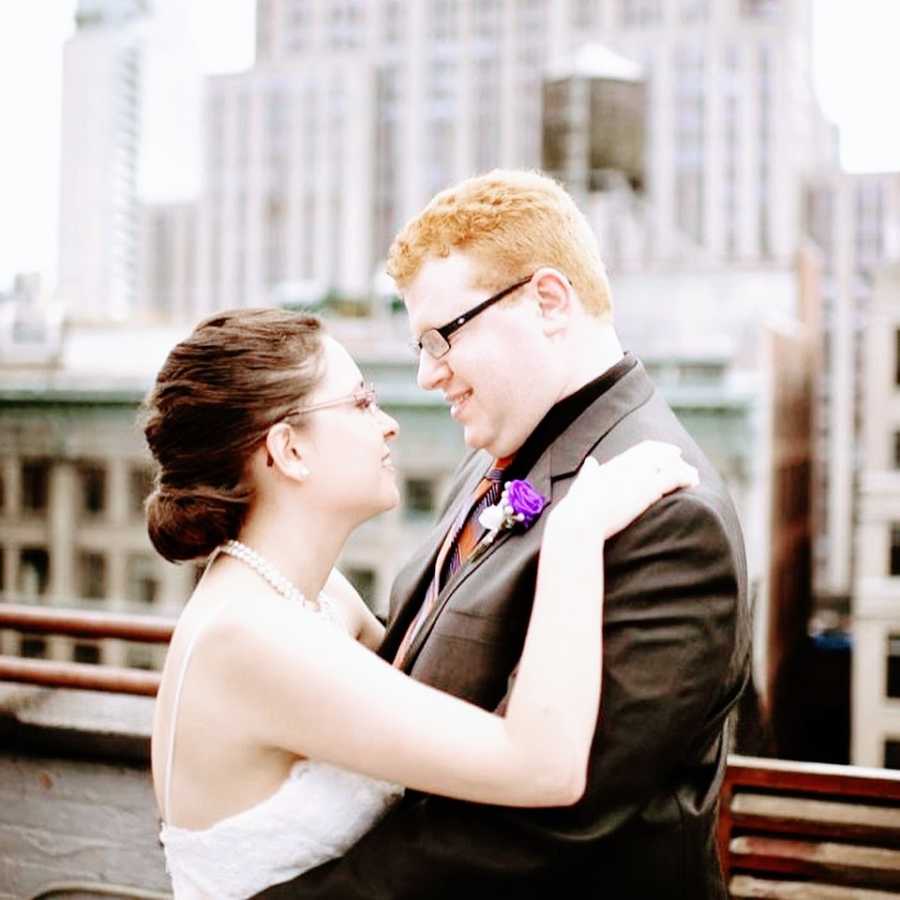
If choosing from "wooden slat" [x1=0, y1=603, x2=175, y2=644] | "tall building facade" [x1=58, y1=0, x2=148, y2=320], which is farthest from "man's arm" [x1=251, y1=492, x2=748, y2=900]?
"tall building facade" [x1=58, y1=0, x2=148, y2=320]

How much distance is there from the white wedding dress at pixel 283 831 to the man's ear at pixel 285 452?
15.3 inches

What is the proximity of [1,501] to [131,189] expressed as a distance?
131 m

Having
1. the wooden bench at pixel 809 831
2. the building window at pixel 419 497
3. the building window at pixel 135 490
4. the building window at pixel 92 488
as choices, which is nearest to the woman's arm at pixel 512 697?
the wooden bench at pixel 809 831

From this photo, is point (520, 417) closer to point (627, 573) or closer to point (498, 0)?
point (627, 573)

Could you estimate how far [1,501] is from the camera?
1869 inches

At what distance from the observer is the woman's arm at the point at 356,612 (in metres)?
2.84

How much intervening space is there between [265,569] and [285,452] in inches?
9.4

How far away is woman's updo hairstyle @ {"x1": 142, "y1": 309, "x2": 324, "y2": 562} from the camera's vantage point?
7.67 feet

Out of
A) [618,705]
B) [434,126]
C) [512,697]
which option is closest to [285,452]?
[512,697]

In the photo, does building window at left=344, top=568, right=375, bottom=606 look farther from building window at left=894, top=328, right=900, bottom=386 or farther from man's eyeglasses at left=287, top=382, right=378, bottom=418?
man's eyeglasses at left=287, top=382, right=378, bottom=418

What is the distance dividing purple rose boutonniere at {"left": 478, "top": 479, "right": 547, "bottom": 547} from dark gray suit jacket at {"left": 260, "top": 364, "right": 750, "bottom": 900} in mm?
30

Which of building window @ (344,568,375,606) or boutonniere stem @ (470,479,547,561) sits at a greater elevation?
boutonniere stem @ (470,479,547,561)

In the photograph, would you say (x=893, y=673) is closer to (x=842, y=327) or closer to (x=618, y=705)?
(x=618, y=705)

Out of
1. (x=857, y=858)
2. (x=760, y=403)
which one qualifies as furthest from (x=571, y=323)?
(x=760, y=403)
